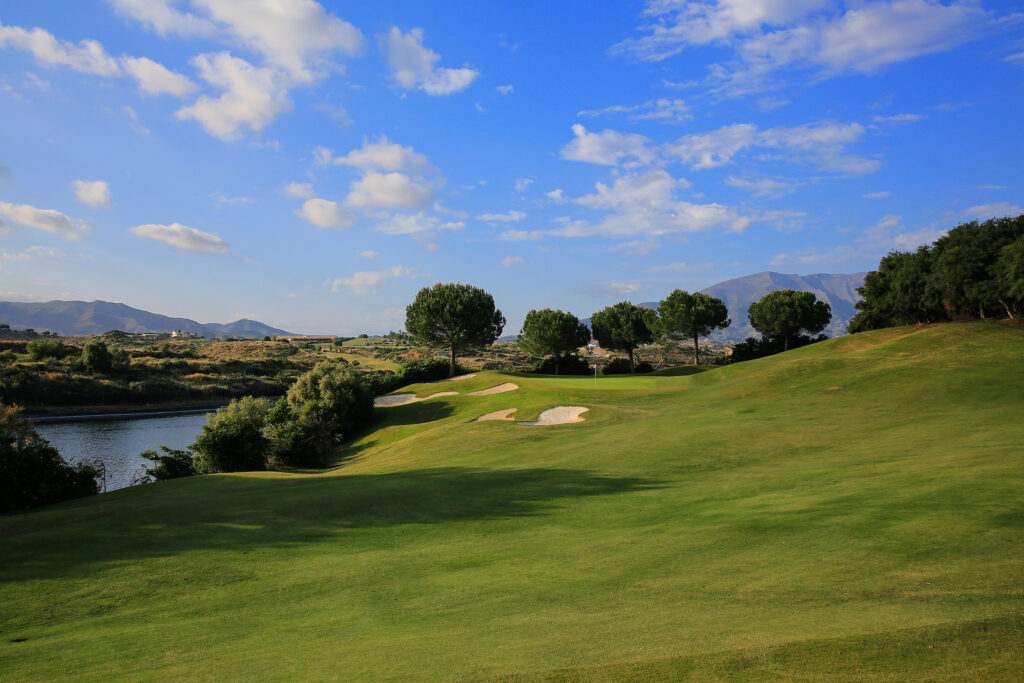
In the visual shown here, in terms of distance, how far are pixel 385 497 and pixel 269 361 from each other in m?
107

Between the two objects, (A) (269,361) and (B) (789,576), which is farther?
(A) (269,361)

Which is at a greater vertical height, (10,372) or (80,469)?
(10,372)

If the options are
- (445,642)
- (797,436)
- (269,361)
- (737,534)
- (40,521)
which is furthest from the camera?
(269,361)

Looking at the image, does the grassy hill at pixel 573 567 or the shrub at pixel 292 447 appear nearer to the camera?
the grassy hill at pixel 573 567

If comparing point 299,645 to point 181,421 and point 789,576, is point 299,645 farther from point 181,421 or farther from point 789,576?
point 181,421

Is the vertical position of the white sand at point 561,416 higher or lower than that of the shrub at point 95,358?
lower

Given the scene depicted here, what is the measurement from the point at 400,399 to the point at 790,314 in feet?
170

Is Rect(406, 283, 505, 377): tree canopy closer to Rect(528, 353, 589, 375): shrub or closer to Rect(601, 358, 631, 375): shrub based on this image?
Rect(528, 353, 589, 375): shrub

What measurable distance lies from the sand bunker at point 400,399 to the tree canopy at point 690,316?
3726 cm

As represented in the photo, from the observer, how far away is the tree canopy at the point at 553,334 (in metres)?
74.3

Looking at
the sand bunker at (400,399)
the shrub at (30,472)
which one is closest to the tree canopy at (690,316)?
the sand bunker at (400,399)

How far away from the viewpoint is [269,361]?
113000 mm

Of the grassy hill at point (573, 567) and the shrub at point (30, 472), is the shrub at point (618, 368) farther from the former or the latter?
the shrub at point (30, 472)

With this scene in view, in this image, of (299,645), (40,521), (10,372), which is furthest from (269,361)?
(299,645)
